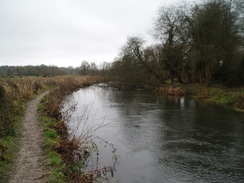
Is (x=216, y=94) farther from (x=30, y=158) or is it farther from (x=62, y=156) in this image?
(x=30, y=158)

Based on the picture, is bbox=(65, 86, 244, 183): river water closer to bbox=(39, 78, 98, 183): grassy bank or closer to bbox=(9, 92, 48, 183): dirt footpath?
bbox=(39, 78, 98, 183): grassy bank

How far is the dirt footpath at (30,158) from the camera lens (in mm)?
5801

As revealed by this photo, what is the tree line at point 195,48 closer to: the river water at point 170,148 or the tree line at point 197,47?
the tree line at point 197,47

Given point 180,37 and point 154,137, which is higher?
Answer: point 180,37

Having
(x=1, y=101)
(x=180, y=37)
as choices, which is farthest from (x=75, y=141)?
(x=180, y=37)

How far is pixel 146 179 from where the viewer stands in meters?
6.95

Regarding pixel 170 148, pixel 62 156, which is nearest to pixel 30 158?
pixel 62 156

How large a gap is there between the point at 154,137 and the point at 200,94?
1734cm

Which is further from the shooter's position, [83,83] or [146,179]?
[83,83]

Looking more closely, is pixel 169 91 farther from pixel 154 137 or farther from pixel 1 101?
pixel 1 101

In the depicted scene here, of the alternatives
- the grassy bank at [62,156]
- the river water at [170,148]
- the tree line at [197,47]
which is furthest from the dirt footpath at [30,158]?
the tree line at [197,47]

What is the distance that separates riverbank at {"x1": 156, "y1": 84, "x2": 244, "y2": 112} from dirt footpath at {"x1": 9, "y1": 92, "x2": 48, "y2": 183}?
16.3 m

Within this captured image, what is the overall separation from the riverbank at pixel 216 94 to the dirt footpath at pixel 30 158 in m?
16.3

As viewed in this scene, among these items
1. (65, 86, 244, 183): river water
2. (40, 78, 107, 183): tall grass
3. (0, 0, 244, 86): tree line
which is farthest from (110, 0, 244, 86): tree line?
(40, 78, 107, 183): tall grass
